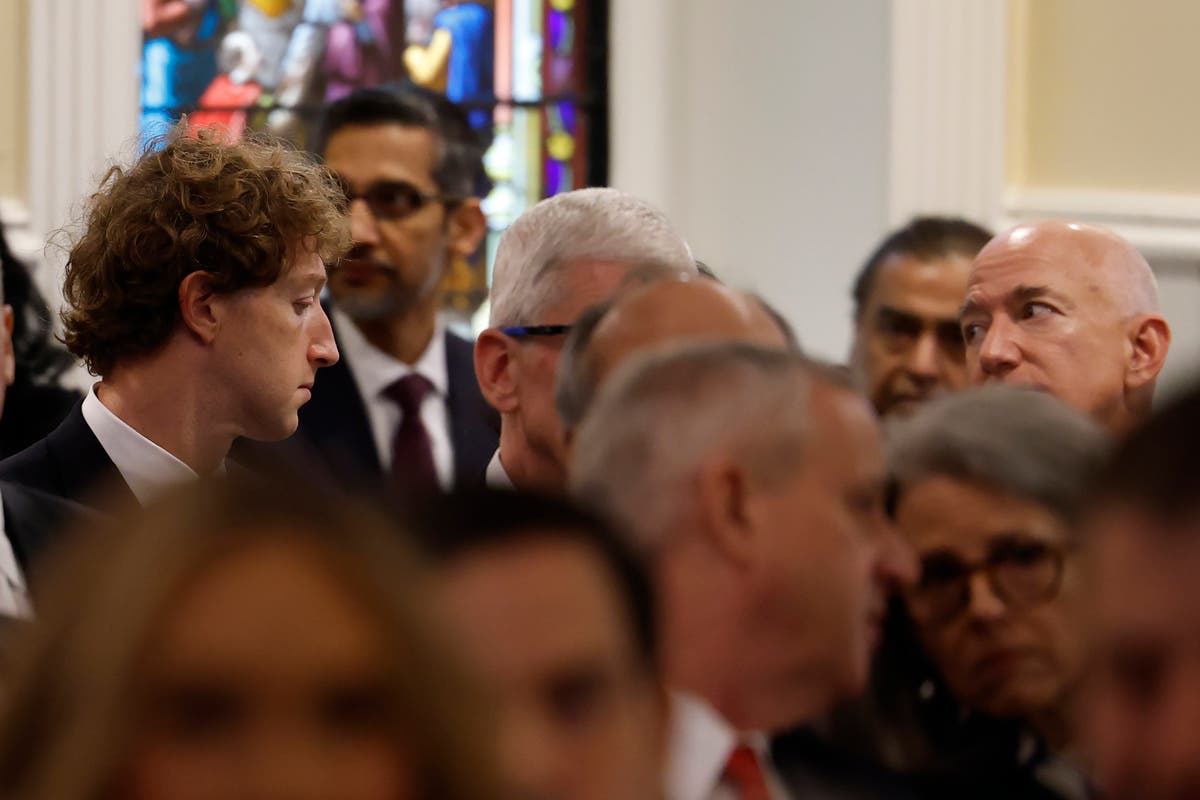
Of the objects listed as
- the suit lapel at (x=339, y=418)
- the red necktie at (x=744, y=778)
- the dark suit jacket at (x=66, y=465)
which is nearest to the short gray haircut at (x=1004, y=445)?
the red necktie at (x=744, y=778)

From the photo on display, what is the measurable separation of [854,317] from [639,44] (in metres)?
2.46

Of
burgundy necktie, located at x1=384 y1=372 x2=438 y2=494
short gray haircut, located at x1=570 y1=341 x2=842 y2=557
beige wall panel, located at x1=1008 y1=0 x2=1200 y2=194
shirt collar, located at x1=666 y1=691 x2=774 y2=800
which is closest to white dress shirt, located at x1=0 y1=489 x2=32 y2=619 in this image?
short gray haircut, located at x1=570 y1=341 x2=842 y2=557

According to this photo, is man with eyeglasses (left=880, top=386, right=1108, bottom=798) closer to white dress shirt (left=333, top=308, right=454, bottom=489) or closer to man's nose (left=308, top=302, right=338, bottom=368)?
man's nose (left=308, top=302, right=338, bottom=368)

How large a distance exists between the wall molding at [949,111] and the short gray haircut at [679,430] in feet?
14.2

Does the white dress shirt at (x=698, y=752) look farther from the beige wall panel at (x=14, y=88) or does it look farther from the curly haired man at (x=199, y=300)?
the beige wall panel at (x=14, y=88)

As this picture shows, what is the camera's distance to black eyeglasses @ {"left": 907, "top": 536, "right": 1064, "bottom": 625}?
2631 mm

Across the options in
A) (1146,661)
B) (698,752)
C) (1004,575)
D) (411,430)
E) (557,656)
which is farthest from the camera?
(411,430)

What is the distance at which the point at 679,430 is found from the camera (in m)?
2.40

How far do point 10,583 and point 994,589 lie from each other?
51.7 inches

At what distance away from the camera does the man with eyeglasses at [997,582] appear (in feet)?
8.63

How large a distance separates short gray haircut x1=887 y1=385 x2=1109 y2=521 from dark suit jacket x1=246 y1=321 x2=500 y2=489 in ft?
7.92

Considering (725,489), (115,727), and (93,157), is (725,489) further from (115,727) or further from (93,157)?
(93,157)

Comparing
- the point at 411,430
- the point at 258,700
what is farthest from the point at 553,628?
the point at 411,430

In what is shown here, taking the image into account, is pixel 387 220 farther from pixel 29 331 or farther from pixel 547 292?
pixel 547 292
